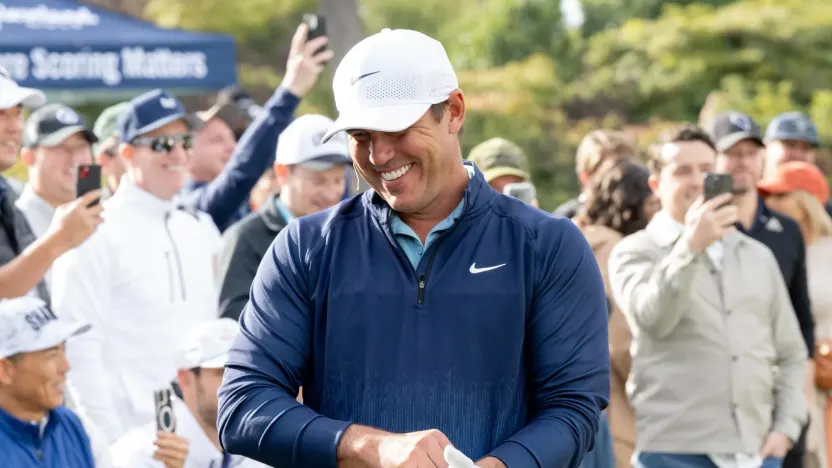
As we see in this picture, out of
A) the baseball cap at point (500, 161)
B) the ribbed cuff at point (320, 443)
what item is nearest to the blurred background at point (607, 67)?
the baseball cap at point (500, 161)

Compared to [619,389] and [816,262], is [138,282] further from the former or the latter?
[816,262]

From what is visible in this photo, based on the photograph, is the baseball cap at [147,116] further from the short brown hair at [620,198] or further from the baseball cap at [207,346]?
the short brown hair at [620,198]

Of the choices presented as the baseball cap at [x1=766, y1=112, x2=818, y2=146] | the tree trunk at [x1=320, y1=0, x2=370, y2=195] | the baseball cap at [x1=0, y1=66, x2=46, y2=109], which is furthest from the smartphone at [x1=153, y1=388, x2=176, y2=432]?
the tree trunk at [x1=320, y1=0, x2=370, y2=195]

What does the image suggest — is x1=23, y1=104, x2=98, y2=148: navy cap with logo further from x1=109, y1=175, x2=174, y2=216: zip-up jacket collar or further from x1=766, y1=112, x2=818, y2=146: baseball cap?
x1=766, y1=112, x2=818, y2=146: baseball cap

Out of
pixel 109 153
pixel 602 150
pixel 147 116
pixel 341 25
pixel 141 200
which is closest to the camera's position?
pixel 141 200

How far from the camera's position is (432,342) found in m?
3.09

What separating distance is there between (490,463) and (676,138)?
4.03 m

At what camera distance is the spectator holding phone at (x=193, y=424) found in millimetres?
5453

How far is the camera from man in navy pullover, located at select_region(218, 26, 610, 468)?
3076mm

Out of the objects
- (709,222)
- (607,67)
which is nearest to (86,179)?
(709,222)

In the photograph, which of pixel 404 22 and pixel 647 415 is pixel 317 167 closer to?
pixel 647 415

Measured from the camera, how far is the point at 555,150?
21.8 metres

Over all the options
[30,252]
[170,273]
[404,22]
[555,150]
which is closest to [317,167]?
[170,273]

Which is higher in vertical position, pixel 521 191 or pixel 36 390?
pixel 521 191
